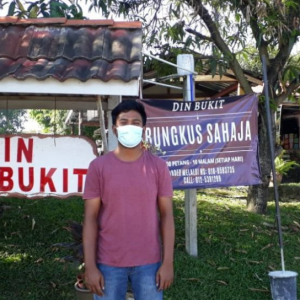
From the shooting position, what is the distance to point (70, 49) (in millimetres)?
4156

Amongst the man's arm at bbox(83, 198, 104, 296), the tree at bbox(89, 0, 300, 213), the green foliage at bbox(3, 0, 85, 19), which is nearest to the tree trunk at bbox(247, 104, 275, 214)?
the tree at bbox(89, 0, 300, 213)

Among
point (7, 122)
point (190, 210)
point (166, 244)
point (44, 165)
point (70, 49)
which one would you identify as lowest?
point (190, 210)

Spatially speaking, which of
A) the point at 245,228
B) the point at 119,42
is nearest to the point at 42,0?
the point at 119,42

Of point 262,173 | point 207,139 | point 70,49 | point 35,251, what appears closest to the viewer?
point 70,49

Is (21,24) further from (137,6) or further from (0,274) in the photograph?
(137,6)

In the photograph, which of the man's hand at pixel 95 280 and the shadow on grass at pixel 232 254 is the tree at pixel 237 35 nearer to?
the shadow on grass at pixel 232 254

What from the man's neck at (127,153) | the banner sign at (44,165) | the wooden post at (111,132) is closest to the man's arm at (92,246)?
the man's neck at (127,153)

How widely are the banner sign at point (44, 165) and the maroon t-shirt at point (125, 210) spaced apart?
4.96 ft

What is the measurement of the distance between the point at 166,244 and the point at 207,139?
3176 mm

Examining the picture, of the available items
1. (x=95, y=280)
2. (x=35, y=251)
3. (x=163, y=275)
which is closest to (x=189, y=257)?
(x=35, y=251)

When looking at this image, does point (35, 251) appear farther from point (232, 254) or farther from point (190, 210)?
point (232, 254)

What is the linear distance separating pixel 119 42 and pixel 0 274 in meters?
3.20

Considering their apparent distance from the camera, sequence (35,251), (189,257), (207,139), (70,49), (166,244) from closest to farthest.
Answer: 1. (166,244)
2. (70,49)
3. (207,139)
4. (189,257)
5. (35,251)

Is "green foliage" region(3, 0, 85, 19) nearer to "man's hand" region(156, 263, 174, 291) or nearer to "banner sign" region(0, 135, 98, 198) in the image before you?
"banner sign" region(0, 135, 98, 198)
